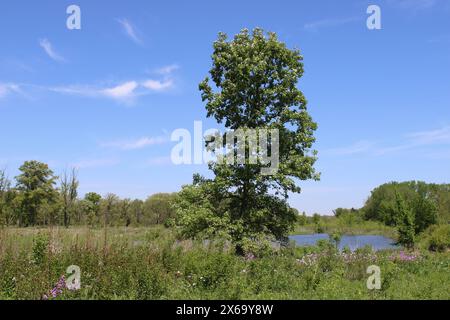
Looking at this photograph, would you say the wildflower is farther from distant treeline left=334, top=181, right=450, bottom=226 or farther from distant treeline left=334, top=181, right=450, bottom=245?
distant treeline left=334, top=181, right=450, bottom=226

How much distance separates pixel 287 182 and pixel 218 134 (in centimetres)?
392

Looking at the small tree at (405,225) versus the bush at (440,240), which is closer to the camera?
the small tree at (405,225)

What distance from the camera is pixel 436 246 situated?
3869 centimetres

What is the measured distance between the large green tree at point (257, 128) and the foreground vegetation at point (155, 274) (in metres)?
5.59

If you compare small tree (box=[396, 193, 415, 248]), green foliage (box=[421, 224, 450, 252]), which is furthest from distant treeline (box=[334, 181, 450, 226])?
small tree (box=[396, 193, 415, 248])

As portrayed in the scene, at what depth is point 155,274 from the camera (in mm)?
9445

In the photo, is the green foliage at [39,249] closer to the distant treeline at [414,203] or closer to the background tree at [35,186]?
the background tree at [35,186]

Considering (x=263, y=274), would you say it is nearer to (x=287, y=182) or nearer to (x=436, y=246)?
(x=287, y=182)

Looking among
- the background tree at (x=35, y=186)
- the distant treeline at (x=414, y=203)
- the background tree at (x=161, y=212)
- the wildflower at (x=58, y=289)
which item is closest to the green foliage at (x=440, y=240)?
the distant treeline at (x=414, y=203)

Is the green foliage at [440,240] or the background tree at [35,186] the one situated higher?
the background tree at [35,186]

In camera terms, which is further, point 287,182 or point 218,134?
point 218,134

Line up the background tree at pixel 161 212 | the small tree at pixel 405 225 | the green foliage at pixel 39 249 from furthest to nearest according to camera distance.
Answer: the small tree at pixel 405 225 → the background tree at pixel 161 212 → the green foliage at pixel 39 249

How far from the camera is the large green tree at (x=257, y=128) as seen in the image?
61.8 ft
